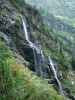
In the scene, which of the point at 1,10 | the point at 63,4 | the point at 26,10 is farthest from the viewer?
the point at 63,4

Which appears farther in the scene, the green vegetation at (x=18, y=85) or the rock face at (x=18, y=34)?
the rock face at (x=18, y=34)

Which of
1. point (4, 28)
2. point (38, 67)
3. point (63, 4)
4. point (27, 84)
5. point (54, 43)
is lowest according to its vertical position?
point (63, 4)

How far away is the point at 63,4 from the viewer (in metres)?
144

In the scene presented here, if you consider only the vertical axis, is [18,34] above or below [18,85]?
below

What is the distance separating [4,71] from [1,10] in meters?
11.7

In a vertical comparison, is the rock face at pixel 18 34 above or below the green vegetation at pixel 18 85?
below

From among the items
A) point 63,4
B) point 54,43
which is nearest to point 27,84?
point 54,43

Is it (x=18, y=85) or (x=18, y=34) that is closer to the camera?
(x=18, y=85)

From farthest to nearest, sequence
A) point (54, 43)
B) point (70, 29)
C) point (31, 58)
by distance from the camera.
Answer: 1. point (70, 29)
2. point (54, 43)
3. point (31, 58)

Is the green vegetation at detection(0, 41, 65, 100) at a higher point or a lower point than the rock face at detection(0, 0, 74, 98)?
higher

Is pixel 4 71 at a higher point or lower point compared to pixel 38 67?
higher

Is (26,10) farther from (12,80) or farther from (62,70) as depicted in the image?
(12,80)

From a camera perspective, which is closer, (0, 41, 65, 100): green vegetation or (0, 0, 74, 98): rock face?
(0, 41, 65, 100): green vegetation

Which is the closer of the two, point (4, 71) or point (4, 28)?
point (4, 71)
